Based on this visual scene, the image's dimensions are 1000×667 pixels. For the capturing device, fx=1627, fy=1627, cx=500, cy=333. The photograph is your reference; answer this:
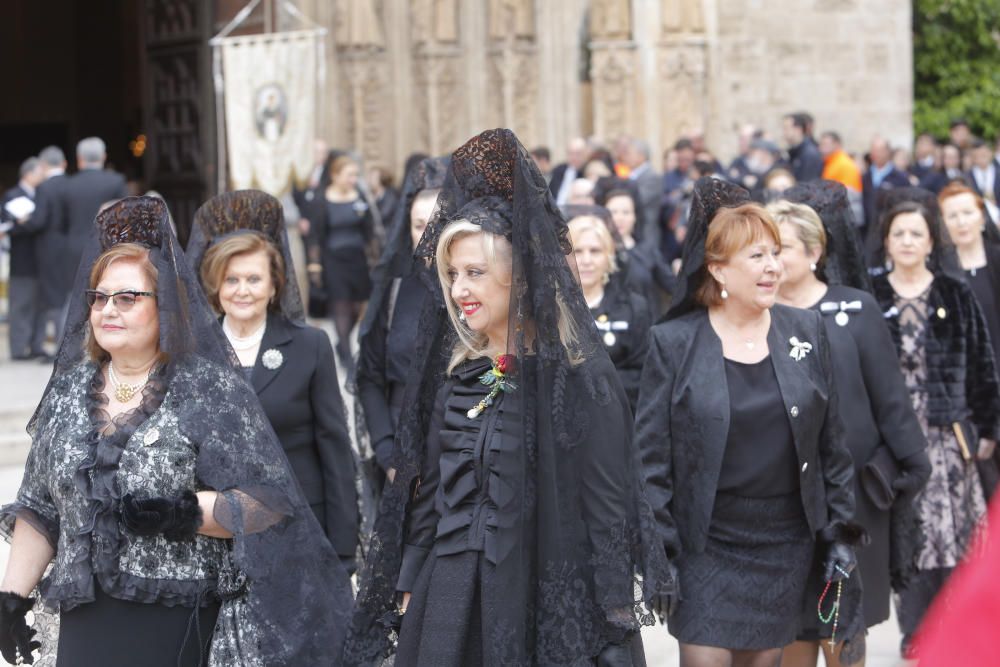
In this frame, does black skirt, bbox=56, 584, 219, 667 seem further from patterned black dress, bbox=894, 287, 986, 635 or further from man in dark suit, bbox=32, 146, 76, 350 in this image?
man in dark suit, bbox=32, 146, 76, 350

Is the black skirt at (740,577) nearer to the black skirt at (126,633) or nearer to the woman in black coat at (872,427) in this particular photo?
the woman in black coat at (872,427)

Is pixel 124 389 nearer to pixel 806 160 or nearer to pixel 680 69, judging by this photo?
pixel 806 160

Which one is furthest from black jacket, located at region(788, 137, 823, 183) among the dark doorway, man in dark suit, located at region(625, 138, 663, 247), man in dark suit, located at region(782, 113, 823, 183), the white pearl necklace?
the dark doorway

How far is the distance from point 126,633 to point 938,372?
13.6ft

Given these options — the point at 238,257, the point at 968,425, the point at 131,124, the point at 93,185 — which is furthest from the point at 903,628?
the point at 131,124

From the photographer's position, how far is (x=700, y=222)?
5340 mm

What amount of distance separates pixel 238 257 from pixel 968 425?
3.45m

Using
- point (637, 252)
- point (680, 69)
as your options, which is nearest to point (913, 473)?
point (637, 252)

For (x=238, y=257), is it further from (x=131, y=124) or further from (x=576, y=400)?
(x=131, y=124)

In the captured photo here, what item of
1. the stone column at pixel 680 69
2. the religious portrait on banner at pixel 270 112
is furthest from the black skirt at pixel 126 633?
the stone column at pixel 680 69

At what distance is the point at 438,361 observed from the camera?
4.21m

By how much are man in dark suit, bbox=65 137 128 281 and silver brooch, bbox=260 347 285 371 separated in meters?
9.15

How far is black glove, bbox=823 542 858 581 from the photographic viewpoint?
5.17m

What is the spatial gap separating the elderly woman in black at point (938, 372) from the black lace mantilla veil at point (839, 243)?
0.87m
